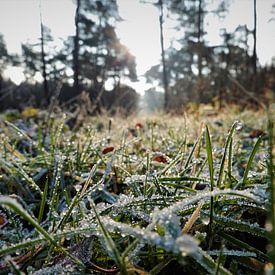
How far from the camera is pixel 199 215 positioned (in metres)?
0.52

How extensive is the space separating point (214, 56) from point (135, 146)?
20099mm

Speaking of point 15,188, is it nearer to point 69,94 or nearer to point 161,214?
point 161,214

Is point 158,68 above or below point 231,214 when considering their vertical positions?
above

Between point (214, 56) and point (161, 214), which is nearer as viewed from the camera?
point (161, 214)

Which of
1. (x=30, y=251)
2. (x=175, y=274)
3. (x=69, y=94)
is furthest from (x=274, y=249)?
(x=69, y=94)

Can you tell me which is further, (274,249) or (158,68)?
(158,68)

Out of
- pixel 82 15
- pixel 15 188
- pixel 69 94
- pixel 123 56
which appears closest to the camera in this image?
pixel 15 188

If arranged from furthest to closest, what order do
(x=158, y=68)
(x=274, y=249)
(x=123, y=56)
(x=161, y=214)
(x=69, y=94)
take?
(x=158, y=68)
(x=123, y=56)
(x=69, y=94)
(x=161, y=214)
(x=274, y=249)

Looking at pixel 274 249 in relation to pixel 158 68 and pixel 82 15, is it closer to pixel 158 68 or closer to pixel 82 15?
pixel 82 15

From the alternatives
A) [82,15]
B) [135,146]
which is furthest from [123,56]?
[135,146]

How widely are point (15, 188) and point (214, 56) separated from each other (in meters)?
20.8

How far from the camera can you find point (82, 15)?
19828 millimetres

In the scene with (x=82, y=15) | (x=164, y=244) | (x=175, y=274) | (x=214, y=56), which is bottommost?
(x=175, y=274)

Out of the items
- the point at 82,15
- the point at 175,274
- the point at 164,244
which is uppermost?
the point at 82,15
